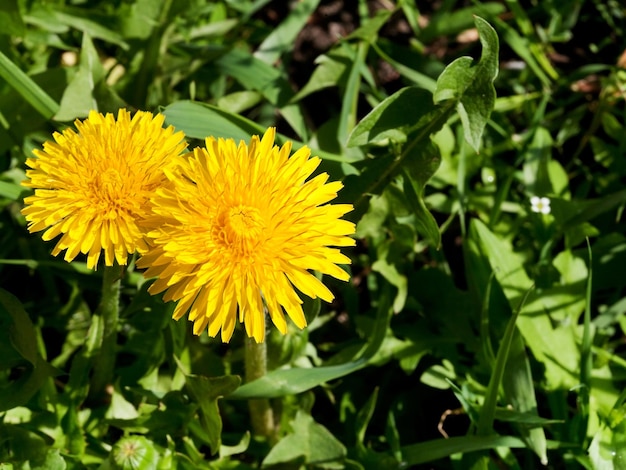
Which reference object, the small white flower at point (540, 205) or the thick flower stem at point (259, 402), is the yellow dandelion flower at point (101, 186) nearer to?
the thick flower stem at point (259, 402)

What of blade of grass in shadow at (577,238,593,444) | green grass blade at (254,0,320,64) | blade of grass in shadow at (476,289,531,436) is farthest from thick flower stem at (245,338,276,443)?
green grass blade at (254,0,320,64)

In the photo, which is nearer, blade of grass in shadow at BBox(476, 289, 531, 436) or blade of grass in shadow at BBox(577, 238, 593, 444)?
blade of grass in shadow at BBox(476, 289, 531, 436)

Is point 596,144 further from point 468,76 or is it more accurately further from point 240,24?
point 240,24

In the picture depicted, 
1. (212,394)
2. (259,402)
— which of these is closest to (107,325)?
(212,394)

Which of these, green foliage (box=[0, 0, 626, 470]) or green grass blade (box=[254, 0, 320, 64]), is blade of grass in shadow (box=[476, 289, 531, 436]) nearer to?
green foliage (box=[0, 0, 626, 470])

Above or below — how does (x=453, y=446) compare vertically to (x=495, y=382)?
below

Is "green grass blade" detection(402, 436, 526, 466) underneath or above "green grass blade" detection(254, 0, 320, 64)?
underneath

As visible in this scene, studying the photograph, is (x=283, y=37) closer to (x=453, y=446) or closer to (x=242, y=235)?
(x=242, y=235)
